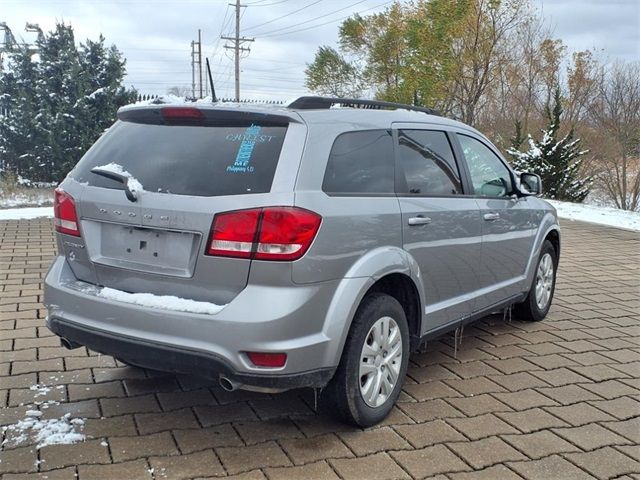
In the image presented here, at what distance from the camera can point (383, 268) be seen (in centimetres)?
320

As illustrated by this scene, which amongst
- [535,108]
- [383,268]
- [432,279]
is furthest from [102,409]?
[535,108]

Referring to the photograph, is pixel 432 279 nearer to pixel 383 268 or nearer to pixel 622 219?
pixel 383 268

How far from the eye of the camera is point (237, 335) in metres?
2.72

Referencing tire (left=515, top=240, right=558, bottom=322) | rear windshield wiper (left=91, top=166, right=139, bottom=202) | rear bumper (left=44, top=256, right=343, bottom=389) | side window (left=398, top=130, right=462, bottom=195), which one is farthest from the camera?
tire (left=515, top=240, right=558, bottom=322)

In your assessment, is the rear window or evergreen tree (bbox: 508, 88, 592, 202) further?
evergreen tree (bbox: 508, 88, 592, 202)

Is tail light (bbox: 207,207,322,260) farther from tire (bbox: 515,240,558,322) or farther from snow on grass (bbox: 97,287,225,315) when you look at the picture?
tire (bbox: 515,240,558,322)

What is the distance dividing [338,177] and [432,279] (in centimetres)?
102

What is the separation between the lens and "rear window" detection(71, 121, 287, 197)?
2.88 m

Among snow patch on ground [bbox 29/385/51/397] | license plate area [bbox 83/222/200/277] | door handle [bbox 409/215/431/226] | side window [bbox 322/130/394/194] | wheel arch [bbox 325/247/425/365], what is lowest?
snow patch on ground [bbox 29/385/51/397]

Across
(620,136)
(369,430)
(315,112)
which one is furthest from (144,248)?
(620,136)

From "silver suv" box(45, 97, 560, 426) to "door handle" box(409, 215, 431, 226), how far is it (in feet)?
0.05

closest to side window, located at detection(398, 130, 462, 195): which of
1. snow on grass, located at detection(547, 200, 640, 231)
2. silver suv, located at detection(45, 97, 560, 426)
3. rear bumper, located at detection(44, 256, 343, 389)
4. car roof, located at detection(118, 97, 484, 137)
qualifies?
silver suv, located at detection(45, 97, 560, 426)

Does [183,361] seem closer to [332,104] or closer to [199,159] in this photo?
[199,159]

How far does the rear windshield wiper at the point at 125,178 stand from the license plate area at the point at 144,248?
6.3 inches
